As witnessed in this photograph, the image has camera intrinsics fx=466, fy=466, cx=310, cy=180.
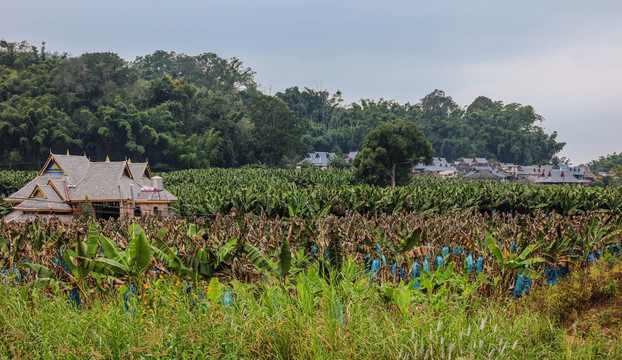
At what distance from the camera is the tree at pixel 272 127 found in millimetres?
75250

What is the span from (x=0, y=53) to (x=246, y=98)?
5699 centimetres

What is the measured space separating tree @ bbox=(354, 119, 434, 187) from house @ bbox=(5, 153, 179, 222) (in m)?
22.7

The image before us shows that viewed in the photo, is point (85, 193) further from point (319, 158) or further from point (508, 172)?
point (508, 172)

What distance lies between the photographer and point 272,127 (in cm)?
7525

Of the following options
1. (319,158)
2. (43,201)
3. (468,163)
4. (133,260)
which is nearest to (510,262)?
(133,260)

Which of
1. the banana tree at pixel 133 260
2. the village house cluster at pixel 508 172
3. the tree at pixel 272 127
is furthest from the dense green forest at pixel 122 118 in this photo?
the banana tree at pixel 133 260

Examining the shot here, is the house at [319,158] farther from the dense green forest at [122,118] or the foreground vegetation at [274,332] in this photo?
the foreground vegetation at [274,332]

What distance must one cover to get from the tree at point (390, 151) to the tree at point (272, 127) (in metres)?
30.2

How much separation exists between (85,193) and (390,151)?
93.4 feet

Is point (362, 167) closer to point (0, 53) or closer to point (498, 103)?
point (0, 53)

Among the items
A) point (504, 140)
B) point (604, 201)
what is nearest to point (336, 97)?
point (504, 140)

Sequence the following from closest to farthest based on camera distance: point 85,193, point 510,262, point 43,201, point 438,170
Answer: point 510,262 < point 43,201 < point 85,193 < point 438,170

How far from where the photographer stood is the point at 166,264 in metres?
7.36

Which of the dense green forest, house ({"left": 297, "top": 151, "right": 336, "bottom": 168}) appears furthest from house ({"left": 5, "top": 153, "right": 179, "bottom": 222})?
house ({"left": 297, "top": 151, "right": 336, "bottom": 168})
